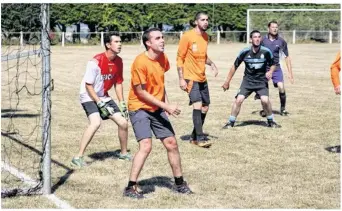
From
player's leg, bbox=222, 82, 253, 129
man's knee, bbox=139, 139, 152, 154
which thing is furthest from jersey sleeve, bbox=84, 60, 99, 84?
player's leg, bbox=222, 82, 253, 129

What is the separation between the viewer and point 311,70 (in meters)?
28.7

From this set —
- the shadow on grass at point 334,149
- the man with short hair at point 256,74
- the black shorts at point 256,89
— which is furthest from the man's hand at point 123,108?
the black shorts at point 256,89

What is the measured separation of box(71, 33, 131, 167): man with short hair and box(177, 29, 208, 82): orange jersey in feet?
5.79

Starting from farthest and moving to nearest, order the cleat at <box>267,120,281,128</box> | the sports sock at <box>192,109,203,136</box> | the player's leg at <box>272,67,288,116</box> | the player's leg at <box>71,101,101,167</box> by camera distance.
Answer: the player's leg at <box>272,67,288,116</box>
the cleat at <box>267,120,281,128</box>
the sports sock at <box>192,109,203,136</box>
the player's leg at <box>71,101,101,167</box>

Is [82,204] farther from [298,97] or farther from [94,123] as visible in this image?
[298,97]

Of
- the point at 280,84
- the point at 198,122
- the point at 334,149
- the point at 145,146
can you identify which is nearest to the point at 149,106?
the point at 145,146

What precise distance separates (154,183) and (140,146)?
78 cm

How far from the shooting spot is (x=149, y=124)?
745cm

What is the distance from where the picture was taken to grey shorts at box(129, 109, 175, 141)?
24.3ft

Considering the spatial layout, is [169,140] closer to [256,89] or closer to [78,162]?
[78,162]

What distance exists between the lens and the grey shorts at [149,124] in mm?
7402

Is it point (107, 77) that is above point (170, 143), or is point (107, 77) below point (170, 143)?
above

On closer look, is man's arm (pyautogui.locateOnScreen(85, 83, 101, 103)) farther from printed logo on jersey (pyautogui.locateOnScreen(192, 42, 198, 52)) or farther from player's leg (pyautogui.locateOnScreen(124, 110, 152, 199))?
printed logo on jersey (pyautogui.locateOnScreen(192, 42, 198, 52))

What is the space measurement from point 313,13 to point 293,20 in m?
1.65
